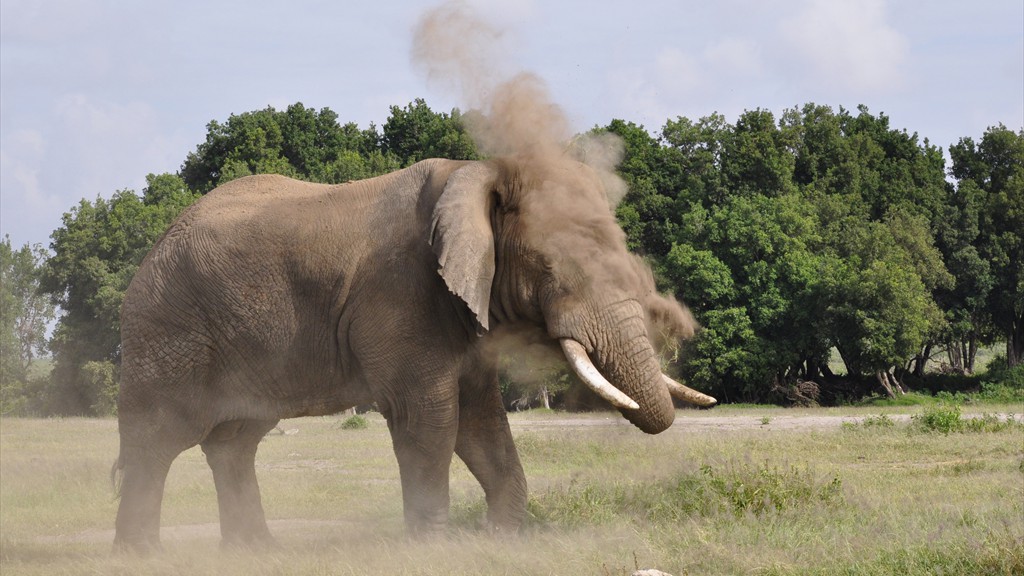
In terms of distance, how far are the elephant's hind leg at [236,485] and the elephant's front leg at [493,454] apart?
2.11 m

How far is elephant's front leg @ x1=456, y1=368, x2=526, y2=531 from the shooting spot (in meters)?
10.4

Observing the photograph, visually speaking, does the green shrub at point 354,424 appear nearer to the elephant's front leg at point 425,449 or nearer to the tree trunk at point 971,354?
the elephant's front leg at point 425,449

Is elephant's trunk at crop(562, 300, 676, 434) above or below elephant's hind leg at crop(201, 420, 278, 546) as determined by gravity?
above

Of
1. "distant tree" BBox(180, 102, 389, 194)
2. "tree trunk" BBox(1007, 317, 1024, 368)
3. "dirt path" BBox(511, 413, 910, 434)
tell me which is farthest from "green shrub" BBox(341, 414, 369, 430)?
"tree trunk" BBox(1007, 317, 1024, 368)

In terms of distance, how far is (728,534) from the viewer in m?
9.50

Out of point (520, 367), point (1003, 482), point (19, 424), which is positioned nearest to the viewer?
point (520, 367)

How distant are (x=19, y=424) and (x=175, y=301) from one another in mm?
25519

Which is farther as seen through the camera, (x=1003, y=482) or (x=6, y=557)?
(x=1003, y=482)

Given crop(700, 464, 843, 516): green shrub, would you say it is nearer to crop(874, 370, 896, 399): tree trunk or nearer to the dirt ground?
the dirt ground

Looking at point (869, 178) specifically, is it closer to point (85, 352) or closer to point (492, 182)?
point (85, 352)

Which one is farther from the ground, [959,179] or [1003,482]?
[959,179]

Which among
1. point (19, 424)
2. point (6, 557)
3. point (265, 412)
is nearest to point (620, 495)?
point (265, 412)

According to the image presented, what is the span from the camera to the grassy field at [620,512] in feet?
28.5

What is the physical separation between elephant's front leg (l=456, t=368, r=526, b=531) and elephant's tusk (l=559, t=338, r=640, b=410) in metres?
1.47
